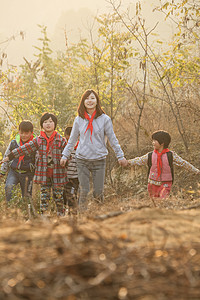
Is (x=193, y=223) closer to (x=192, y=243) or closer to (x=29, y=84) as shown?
(x=192, y=243)

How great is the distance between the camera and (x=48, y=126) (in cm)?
534

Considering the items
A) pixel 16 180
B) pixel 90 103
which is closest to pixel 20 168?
pixel 16 180

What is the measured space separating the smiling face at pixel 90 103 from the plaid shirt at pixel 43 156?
79 centimetres

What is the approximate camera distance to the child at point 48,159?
17.1 feet

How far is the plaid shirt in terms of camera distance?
5.18 m

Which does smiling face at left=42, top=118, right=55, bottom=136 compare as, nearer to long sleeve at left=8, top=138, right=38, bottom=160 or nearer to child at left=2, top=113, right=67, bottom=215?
child at left=2, top=113, right=67, bottom=215

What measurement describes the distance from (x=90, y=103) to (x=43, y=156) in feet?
3.62

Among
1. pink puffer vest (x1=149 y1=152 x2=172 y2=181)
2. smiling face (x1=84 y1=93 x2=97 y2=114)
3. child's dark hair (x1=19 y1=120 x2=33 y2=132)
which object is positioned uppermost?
smiling face (x1=84 y1=93 x2=97 y2=114)

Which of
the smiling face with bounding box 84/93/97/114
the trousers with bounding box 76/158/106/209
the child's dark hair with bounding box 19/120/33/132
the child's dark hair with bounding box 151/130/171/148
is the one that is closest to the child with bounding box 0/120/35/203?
the child's dark hair with bounding box 19/120/33/132

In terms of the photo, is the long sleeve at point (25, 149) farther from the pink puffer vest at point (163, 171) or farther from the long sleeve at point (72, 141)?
the pink puffer vest at point (163, 171)

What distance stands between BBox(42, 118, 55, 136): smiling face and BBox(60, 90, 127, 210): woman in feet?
1.79

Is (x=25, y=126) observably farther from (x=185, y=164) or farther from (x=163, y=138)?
(x=185, y=164)

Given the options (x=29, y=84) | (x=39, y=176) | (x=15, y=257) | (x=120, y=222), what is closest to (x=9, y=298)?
(x=15, y=257)

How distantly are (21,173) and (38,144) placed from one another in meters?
0.54
